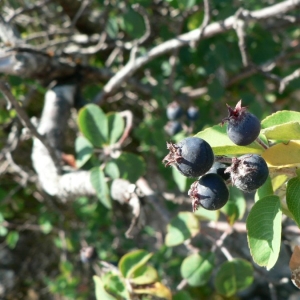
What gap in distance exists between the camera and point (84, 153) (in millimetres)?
1442

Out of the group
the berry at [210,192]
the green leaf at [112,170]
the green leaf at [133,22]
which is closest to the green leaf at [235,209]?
the green leaf at [112,170]

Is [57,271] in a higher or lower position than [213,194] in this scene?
lower

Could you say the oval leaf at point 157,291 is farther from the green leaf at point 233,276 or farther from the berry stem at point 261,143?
the berry stem at point 261,143

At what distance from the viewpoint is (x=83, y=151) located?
146 cm

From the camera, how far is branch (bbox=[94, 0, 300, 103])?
1.44m

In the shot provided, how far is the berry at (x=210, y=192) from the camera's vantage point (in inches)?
27.9

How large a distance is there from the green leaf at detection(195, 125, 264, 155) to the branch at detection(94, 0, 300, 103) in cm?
81

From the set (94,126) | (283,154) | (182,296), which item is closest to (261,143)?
(283,154)

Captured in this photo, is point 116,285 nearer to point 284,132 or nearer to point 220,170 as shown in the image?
point 220,170

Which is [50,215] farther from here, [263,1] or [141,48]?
[263,1]

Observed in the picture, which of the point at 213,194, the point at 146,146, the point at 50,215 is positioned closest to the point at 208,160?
the point at 213,194

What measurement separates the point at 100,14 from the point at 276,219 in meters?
1.75

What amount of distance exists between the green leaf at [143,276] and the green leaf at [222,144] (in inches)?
21.7

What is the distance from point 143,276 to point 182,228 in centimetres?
20
